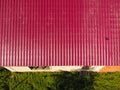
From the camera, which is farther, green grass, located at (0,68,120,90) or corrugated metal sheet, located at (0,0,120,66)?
green grass, located at (0,68,120,90)

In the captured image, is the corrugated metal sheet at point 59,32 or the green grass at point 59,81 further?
the green grass at point 59,81

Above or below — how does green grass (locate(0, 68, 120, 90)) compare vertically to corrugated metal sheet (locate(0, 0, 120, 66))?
below

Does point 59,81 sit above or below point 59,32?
below

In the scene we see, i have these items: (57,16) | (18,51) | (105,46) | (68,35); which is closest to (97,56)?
(105,46)

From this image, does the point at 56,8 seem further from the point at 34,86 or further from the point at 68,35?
the point at 34,86
